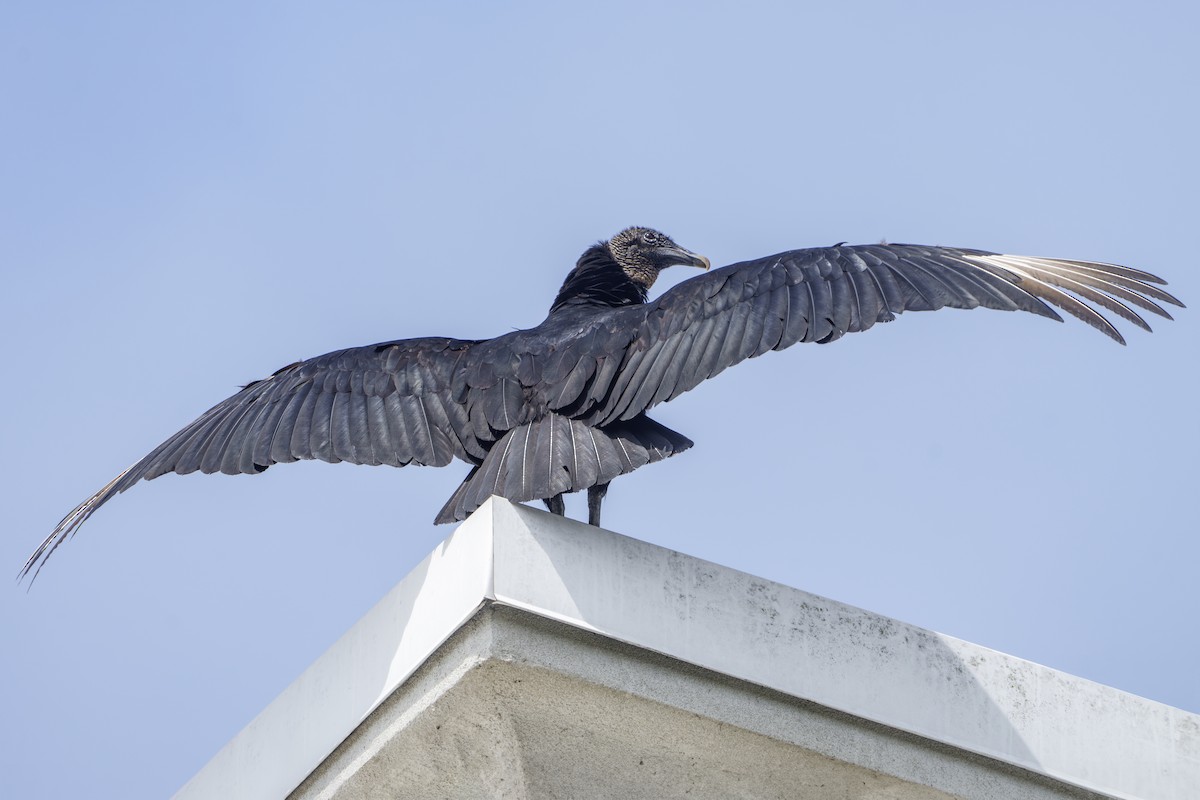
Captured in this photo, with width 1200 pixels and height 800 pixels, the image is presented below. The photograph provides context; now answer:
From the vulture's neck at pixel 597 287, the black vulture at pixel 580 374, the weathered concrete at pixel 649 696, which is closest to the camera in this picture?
the weathered concrete at pixel 649 696

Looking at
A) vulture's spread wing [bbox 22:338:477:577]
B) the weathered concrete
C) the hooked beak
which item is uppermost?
the hooked beak

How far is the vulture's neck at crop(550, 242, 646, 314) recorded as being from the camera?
3787 mm

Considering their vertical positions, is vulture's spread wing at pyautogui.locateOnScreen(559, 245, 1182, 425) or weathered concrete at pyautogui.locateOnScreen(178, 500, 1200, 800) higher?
vulture's spread wing at pyautogui.locateOnScreen(559, 245, 1182, 425)

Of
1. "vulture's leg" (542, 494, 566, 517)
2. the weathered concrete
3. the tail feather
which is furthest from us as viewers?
"vulture's leg" (542, 494, 566, 517)

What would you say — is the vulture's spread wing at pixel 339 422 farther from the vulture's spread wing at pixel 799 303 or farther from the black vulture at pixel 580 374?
the vulture's spread wing at pixel 799 303

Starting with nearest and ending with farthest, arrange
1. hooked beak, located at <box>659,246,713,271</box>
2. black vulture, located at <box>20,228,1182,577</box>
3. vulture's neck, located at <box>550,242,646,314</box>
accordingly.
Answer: black vulture, located at <box>20,228,1182,577</box>, vulture's neck, located at <box>550,242,646,314</box>, hooked beak, located at <box>659,246,713,271</box>

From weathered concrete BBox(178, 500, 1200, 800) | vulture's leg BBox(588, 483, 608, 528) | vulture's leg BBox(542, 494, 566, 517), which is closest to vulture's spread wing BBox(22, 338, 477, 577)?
vulture's leg BBox(542, 494, 566, 517)

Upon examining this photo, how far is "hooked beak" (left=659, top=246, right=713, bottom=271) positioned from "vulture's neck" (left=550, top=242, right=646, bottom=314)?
0.92 m

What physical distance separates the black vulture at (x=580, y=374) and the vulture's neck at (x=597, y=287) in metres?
0.30

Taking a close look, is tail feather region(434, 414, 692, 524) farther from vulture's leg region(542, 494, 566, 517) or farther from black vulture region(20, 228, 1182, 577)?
vulture's leg region(542, 494, 566, 517)

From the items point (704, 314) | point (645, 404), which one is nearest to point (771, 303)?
point (704, 314)

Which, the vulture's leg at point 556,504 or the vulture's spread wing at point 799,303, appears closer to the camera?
the vulture's spread wing at point 799,303

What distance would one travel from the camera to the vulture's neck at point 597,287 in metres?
3.79

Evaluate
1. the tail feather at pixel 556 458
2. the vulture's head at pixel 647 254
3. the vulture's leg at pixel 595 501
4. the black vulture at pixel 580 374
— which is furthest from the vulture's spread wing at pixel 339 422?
the vulture's head at pixel 647 254
